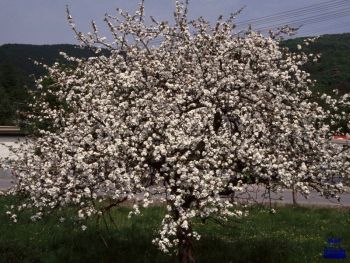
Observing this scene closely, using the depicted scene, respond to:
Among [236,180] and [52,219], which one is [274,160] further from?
[52,219]

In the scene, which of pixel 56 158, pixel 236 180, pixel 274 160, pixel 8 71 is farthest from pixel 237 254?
pixel 8 71

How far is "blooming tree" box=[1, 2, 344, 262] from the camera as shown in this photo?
7.67 m

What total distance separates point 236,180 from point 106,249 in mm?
3790

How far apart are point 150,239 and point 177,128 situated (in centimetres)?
461

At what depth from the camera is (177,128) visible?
792 cm

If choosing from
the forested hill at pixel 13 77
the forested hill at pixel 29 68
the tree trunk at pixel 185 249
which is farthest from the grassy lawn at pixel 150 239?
the forested hill at pixel 13 77

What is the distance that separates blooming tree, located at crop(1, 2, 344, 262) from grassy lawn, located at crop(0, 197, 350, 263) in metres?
1.21

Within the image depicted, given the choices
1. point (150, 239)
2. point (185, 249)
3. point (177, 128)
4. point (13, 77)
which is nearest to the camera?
point (177, 128)

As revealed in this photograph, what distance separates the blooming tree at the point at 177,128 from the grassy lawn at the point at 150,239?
1214mm

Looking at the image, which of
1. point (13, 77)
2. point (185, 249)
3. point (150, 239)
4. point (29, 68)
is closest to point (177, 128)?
point (185, 249)

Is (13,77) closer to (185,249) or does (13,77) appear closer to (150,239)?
(150,239)

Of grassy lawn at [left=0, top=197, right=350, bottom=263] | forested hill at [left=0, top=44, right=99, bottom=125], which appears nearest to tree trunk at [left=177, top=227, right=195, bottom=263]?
grassy lawn at [left=0, top=197, right=350, bottom=263]

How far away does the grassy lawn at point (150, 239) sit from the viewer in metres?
10.4

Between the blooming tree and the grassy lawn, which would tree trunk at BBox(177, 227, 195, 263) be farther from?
the grassy lawn
